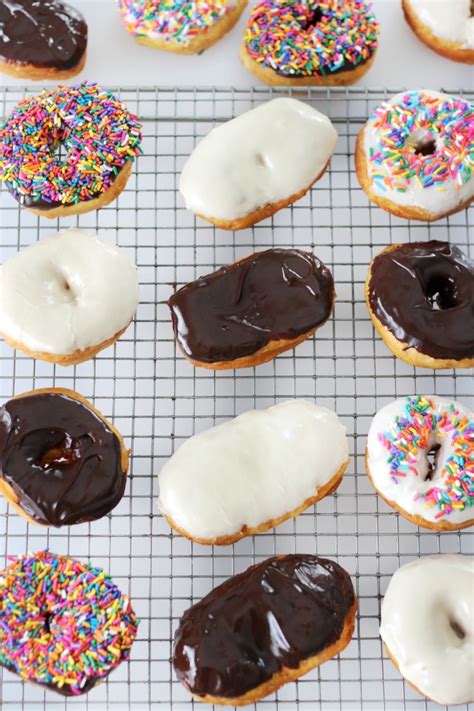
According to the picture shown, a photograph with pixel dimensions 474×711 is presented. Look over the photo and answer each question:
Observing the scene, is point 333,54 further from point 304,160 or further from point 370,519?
point 370,519

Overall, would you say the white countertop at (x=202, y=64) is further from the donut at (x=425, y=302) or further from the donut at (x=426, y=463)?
the donut at (x=426, y=463)

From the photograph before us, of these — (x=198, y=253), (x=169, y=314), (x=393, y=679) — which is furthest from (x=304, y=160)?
(x=393, y=679)

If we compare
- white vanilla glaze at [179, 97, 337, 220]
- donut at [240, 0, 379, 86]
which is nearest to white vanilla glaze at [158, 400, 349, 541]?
white vanilla glaze at [179, 97, 337, 220]

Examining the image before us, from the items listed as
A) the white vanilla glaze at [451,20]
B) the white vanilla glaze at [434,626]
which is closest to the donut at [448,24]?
the white vanilla glaze at [451,20]

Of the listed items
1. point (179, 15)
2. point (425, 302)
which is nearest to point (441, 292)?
point (425, 302)

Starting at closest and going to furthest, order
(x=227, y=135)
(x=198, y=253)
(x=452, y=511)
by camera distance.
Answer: (x=452, y=511) → (x=227, y=135) → (x=198, y=253)

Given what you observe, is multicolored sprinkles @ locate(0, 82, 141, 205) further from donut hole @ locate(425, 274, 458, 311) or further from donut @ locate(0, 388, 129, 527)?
donut hole @ locate(425, 274, 458, 311)
